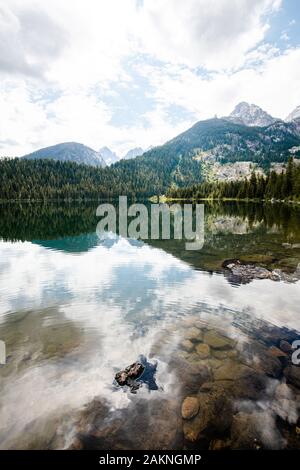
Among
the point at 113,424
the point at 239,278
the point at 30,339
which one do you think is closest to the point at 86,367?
the point at 113,424

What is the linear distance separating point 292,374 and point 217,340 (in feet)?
11.3

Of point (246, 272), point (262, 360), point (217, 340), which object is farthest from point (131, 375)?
point (246, 272)

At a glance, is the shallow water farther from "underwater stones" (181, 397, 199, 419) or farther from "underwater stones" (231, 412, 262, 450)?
"underwater stones" (181, 397, 199, 419)

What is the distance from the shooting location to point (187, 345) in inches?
504

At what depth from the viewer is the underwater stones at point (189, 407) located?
8.64 meters

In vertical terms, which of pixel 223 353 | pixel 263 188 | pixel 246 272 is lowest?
pixel 223 353

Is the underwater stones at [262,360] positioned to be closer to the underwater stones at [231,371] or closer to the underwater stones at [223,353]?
the underwater stones at [231,371]

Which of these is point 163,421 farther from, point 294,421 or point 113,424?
point 294,421

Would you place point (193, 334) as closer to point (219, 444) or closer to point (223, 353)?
point (223, 353)

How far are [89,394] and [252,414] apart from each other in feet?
18.2

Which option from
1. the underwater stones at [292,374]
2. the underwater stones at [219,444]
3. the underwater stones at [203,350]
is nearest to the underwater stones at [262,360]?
the underwater stones at [292,374]

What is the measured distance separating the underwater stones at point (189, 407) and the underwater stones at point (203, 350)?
2.65 m

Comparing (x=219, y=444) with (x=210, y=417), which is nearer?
(x=219, y=444)
